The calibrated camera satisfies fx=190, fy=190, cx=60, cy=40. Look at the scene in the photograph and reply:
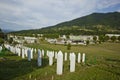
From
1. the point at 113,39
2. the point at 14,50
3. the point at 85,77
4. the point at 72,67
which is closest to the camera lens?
the point at 85,77

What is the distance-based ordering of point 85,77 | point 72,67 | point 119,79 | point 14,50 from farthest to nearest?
point 14,50
point 72,67
point 85,77
point 119,79

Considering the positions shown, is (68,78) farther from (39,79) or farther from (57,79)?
(39,79)

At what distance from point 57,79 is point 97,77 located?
9.61 ft

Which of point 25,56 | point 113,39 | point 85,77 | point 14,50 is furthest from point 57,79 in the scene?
point 113,39

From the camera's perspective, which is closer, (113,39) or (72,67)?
(72,67)

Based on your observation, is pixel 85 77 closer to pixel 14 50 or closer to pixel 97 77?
pixel 97 77

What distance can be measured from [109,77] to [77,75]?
96.6 inches

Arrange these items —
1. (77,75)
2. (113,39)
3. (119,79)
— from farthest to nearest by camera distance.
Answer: (113,39) < (77,75) < (119,79)

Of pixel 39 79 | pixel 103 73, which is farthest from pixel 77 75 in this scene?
pixel 39 79

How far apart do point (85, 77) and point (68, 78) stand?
126 cm

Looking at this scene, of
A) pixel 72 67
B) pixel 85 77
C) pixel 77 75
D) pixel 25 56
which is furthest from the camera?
pixel 25 56

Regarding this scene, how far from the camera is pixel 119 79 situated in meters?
12.7

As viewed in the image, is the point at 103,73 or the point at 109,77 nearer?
the point at 109,77

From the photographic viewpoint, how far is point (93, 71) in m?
15.2
